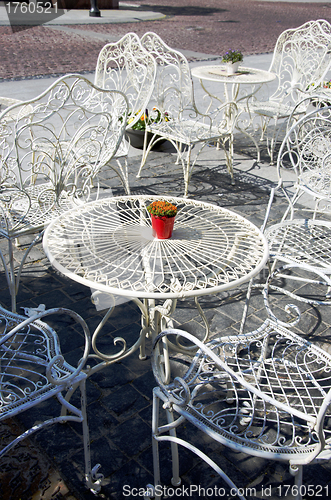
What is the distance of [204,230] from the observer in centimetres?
257

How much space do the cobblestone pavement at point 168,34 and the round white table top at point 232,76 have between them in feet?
16.6

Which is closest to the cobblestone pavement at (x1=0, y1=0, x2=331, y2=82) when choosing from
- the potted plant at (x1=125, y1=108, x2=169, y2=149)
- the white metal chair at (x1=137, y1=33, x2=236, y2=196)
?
the potted plant at (x1=125, y1=108, x2=169, y2=149)

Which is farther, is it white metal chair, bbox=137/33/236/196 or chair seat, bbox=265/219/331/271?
white metal chair, bbox=137/33/236/196

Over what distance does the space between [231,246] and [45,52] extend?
11151 millimetres

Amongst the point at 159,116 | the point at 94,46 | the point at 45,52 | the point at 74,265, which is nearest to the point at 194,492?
the point at 74,265

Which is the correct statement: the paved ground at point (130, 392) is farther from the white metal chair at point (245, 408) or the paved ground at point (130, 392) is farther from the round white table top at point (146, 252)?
the round white table top at point (146, 252)

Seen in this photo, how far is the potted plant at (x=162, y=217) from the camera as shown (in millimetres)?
2244

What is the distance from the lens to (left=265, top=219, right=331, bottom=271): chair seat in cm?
267

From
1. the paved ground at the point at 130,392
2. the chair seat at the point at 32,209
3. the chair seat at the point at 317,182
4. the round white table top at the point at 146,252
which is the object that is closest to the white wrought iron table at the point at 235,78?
the paved ground at the point at 130,392

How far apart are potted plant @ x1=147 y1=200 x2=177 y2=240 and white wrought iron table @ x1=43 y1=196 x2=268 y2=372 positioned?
49mm

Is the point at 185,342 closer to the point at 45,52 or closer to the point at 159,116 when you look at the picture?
the point at 159,116

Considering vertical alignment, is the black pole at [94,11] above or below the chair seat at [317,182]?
above

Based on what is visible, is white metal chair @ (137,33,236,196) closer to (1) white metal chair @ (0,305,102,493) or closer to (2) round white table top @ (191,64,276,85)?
(2) round white table top @ (191,64,276,85)

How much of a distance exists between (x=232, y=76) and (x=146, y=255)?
387 cm
